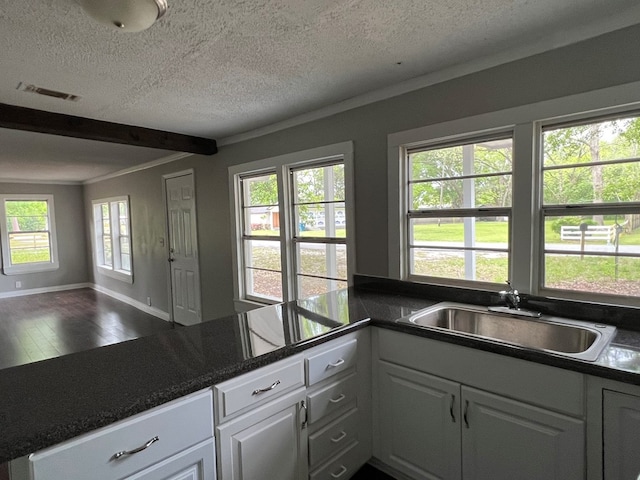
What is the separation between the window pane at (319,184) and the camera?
300cm

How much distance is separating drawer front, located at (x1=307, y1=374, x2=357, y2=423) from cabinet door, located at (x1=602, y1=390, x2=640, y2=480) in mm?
1005

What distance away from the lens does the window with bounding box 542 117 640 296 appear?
1.73 meters

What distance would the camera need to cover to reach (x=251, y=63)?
6.77 ft

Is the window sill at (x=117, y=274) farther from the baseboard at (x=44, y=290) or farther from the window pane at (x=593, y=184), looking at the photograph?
the window pane at (x=593, y=184)

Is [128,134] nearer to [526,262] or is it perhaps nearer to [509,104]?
[509,104]

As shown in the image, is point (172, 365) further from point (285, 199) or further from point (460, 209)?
point (285, 199)

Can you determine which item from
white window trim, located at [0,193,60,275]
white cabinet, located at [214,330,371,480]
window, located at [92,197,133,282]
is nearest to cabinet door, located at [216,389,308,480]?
white cabinet, located at [214,330,371,480]

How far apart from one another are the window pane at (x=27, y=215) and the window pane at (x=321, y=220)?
7.07 meters

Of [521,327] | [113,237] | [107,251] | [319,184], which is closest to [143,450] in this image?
[521,327]

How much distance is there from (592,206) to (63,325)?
6.19 m

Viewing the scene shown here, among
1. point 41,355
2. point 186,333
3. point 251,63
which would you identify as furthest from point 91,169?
point 186,333

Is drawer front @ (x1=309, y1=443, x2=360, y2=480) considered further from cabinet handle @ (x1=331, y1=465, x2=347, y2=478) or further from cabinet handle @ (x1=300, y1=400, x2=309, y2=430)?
cabinet handle @ (x1=300, y1=400, x2=309, y2=430)

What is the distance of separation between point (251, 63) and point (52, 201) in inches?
304

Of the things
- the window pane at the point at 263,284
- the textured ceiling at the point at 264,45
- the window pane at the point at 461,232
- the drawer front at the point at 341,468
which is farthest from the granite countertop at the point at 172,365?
the window pane at the point at 263,284
